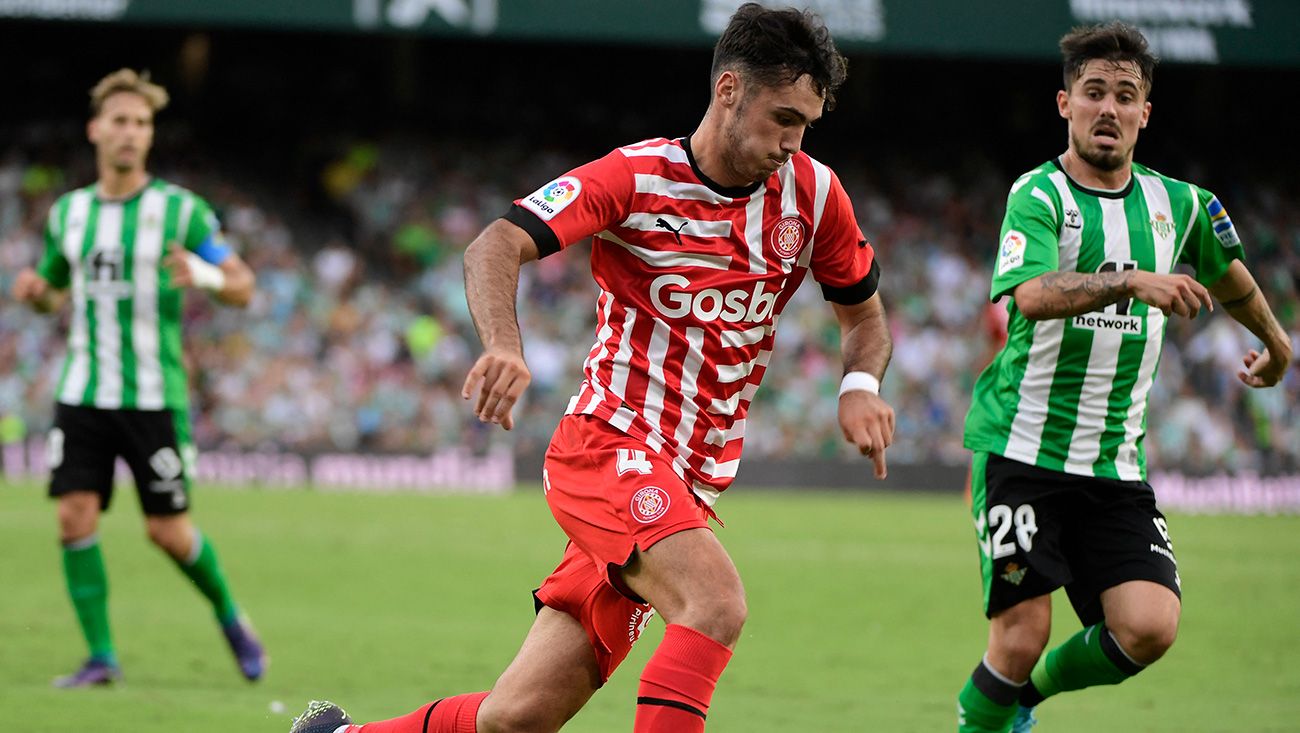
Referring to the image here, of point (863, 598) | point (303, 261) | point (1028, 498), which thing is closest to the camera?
point (1028, 498)

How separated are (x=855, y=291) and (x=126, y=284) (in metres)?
4.34

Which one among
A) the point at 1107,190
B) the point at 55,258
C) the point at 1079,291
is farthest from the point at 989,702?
the point at 55,258

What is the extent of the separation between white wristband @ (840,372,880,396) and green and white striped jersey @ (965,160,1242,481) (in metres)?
0.98

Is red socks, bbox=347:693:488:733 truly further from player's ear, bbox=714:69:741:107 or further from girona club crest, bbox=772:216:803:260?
player's ear, bbox=714:69:741:107

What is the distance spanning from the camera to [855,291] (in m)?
4.67

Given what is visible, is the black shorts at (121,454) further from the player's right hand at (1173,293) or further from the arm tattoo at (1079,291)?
the player's right hand at (1173,293)

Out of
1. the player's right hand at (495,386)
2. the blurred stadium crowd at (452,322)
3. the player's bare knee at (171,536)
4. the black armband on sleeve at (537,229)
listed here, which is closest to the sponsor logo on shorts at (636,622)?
the player's right hand at (495,386)

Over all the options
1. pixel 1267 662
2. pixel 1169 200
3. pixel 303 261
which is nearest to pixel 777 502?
pixel 303 261

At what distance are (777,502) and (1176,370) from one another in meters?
6.13

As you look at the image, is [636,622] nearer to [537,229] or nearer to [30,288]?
[537,229]

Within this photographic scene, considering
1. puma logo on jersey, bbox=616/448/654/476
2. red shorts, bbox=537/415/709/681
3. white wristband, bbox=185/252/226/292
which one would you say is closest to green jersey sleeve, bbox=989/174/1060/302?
red shorts, bbox=537/415/709/681

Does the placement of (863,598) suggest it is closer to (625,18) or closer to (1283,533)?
(1283,533)

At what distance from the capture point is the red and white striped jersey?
4309 millimetres

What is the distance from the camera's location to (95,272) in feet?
25.0
